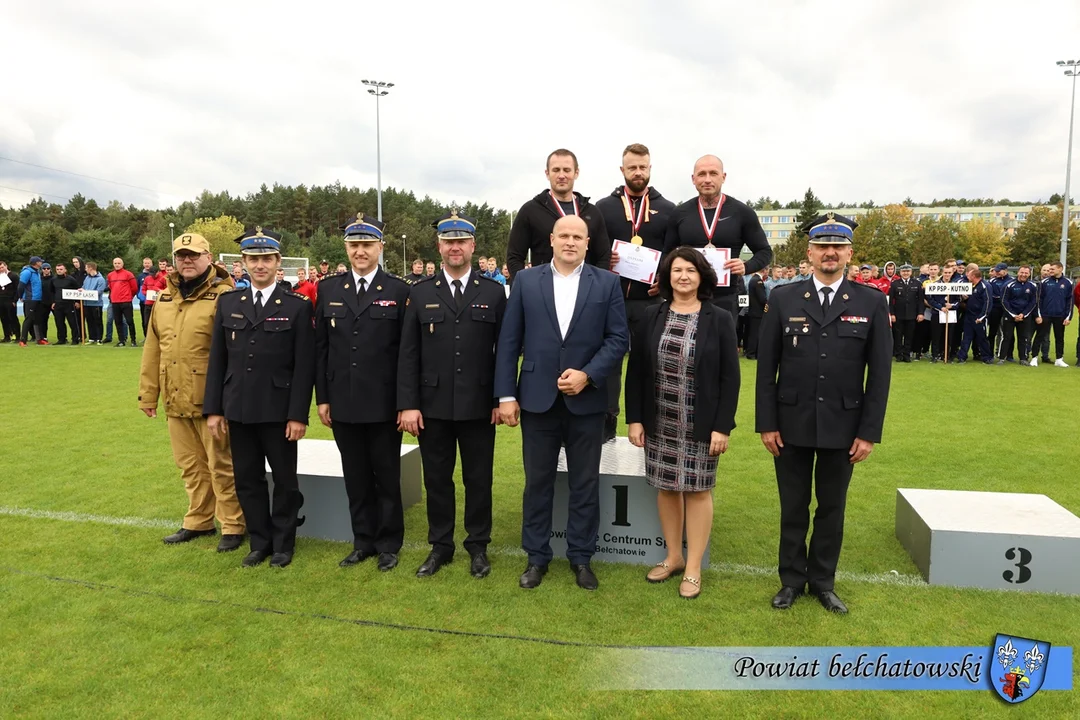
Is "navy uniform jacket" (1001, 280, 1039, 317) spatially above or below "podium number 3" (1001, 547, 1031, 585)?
above

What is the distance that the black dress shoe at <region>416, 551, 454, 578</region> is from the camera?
14.2ft

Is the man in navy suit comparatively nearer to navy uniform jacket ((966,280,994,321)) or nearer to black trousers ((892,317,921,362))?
black trousers ((892,317,921,362))

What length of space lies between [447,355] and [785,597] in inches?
96.3

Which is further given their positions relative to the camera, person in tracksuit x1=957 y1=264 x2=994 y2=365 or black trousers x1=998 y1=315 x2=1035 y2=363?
person in tracksuit x1=957 y1=264 x2=994 y2=365

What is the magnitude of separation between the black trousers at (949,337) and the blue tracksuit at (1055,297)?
1.59 metres

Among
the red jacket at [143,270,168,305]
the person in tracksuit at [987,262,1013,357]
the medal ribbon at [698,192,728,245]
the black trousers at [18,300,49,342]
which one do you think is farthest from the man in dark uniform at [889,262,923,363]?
the black trousers at [18,300,49,342]

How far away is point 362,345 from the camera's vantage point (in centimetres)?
433

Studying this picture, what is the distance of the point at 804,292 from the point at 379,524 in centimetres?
313

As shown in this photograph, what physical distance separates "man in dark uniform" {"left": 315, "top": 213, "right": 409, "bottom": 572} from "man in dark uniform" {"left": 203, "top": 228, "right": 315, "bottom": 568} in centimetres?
15

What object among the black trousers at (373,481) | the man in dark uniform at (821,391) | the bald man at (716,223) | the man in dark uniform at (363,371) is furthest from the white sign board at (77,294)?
the man in dark uniform at (821,391)

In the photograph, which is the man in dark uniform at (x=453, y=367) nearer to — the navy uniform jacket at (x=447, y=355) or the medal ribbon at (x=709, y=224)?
the navy uniform jacket at (x=447, y=355)

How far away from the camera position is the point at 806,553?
4113 mm

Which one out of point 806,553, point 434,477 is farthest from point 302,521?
point 806,553

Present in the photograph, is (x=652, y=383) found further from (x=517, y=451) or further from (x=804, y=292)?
(x=517, y=451)
